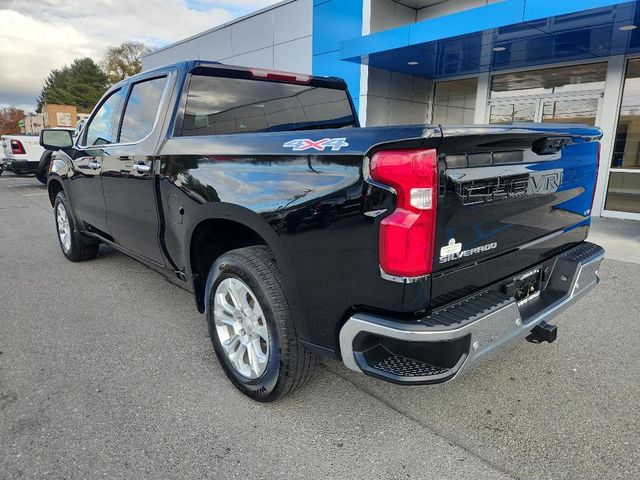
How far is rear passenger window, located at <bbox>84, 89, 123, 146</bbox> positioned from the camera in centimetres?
401

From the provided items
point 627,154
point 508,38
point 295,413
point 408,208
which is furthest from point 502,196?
point 627,154

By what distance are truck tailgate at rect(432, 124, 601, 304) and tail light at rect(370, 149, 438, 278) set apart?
0.06m

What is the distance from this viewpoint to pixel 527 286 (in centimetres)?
249

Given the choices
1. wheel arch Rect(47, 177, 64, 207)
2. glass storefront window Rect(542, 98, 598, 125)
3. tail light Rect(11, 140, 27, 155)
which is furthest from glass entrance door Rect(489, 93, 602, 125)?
tail light Rect(11, 140, 27, 155)

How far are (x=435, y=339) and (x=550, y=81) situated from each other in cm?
973

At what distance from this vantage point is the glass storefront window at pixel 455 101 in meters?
11.3

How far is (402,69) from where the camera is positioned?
11078 millimetres

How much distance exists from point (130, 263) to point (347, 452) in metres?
4.04

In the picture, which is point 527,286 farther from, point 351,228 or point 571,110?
point 571,110


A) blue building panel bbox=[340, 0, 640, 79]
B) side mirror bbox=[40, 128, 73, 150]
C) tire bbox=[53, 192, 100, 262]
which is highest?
blue building panel bbox=[340, 0, 640, 79]

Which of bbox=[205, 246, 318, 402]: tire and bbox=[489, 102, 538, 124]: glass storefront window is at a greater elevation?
bbox=[489, 102, 538, 124]: glass storefront window

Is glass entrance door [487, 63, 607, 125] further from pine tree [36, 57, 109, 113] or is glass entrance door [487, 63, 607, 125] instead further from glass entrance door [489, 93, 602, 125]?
pine tree [36, 57, 109, 113]

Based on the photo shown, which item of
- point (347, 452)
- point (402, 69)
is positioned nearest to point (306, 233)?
point (347, 452)

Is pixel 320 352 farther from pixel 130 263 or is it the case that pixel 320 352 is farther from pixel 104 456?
pixel 130 263
